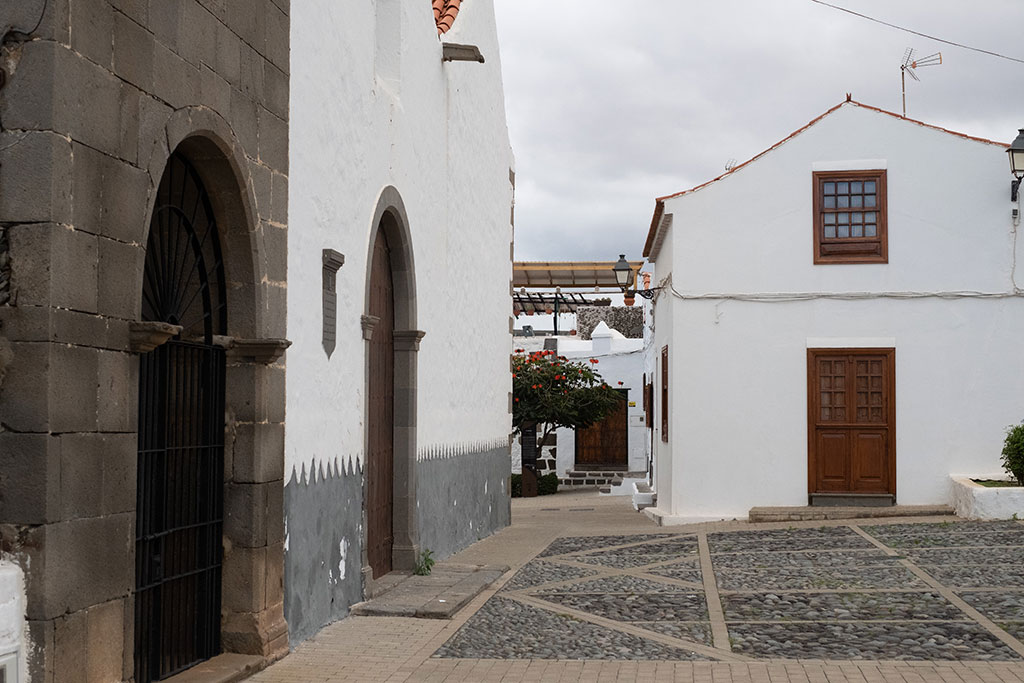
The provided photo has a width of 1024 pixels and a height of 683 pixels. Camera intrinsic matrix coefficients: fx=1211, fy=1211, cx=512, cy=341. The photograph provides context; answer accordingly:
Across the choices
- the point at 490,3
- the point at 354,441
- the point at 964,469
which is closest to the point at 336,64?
the point at 354,441

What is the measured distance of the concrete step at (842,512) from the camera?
14.0m

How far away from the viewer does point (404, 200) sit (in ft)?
33.5

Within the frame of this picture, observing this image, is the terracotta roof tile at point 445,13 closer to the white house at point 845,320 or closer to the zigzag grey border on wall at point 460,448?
the white house at point 845,320

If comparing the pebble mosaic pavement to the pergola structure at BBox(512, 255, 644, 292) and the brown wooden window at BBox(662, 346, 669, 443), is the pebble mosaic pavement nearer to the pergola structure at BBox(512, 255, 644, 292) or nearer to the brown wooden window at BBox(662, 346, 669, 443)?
the brown wooden window at BBox(662, 346, 669, 443)

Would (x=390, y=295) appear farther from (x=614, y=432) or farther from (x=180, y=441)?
(x=614, y=432)

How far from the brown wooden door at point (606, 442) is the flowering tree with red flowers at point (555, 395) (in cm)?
310

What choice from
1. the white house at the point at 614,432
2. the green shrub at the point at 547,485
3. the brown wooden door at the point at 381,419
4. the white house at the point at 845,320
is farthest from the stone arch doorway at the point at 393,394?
the white house at the point at 614,432

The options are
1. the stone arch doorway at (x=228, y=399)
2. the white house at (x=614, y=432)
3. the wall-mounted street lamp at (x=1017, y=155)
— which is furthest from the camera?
the white house at (x=614, y=432)

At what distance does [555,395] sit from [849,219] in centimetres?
1120

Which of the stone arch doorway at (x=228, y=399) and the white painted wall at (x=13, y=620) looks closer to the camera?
the white painted wall at (x=13, y=620)

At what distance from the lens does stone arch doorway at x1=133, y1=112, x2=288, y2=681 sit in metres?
6.17

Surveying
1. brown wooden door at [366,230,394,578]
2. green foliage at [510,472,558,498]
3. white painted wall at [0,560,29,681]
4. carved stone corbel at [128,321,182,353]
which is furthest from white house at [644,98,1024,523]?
green foliage at [510,472,558,498]

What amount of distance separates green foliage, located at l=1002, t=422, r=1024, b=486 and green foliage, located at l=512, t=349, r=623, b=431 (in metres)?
12.2

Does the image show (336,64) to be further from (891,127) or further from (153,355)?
(891,127)
